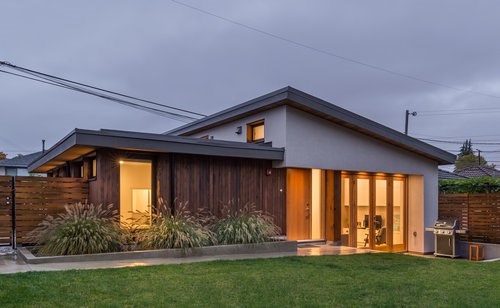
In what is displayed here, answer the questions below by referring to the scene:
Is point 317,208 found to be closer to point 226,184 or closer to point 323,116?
point 323,116

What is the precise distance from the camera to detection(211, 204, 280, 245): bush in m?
9.57

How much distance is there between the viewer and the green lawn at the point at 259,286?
5062 mm

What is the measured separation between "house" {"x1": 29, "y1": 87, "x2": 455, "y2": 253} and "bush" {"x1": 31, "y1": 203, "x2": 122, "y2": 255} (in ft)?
2.93

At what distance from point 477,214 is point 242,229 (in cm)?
826

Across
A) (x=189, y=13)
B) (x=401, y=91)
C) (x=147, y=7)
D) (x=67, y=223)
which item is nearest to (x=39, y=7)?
(x=147, y=7)

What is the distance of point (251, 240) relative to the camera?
31.4 ft

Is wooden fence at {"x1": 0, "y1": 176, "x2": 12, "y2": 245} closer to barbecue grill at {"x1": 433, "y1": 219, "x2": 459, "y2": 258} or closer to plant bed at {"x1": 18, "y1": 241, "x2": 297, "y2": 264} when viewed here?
plant bed at {"x1": 18, "y1": 241, "x2": 297, "y2": 264}

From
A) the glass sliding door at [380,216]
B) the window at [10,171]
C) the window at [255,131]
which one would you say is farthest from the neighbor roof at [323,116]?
the window at [10,171]

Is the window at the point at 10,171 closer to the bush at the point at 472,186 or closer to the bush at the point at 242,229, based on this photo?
the bush at the point at 242,229

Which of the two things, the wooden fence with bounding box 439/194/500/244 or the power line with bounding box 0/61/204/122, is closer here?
the wooden fence with bounding box 439/194/500/244

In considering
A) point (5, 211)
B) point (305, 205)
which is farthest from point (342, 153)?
point (5, 211)

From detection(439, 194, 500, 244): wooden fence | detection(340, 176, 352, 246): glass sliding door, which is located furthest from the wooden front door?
detection(439, 194, 500, 244): wooden fence

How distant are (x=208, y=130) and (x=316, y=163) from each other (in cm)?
458

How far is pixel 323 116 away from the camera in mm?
11844
